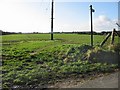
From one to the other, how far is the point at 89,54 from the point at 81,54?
3.15ft

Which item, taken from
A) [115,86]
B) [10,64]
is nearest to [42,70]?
[10,64]

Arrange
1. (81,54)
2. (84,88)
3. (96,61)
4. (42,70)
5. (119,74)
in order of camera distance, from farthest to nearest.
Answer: (81,54) → (96,61) → (42,70) → (119,74) → (84,88)

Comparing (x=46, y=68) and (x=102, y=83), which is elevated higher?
(x=46, y=68)

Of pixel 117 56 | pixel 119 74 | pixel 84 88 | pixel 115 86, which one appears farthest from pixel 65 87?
pixel 117 56

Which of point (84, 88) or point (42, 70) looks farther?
point (42, 70)

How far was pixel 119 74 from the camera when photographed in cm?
1265

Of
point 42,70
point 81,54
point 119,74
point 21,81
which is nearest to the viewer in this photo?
point 21,81

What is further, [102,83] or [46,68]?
[46,68]

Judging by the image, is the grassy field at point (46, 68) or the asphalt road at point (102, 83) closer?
the asphalt road at point (102, 83)

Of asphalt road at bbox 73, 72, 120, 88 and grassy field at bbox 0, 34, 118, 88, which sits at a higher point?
grassy field at bbox 0, 34, 118, 88

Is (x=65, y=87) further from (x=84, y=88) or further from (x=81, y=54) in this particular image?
(x=81, y=54)

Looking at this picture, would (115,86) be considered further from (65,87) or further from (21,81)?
(21,81)

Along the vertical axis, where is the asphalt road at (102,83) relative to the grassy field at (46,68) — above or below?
below

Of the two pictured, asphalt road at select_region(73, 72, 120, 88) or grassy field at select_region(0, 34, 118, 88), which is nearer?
asphalt road at select_region(73, 72, 120, 88)
